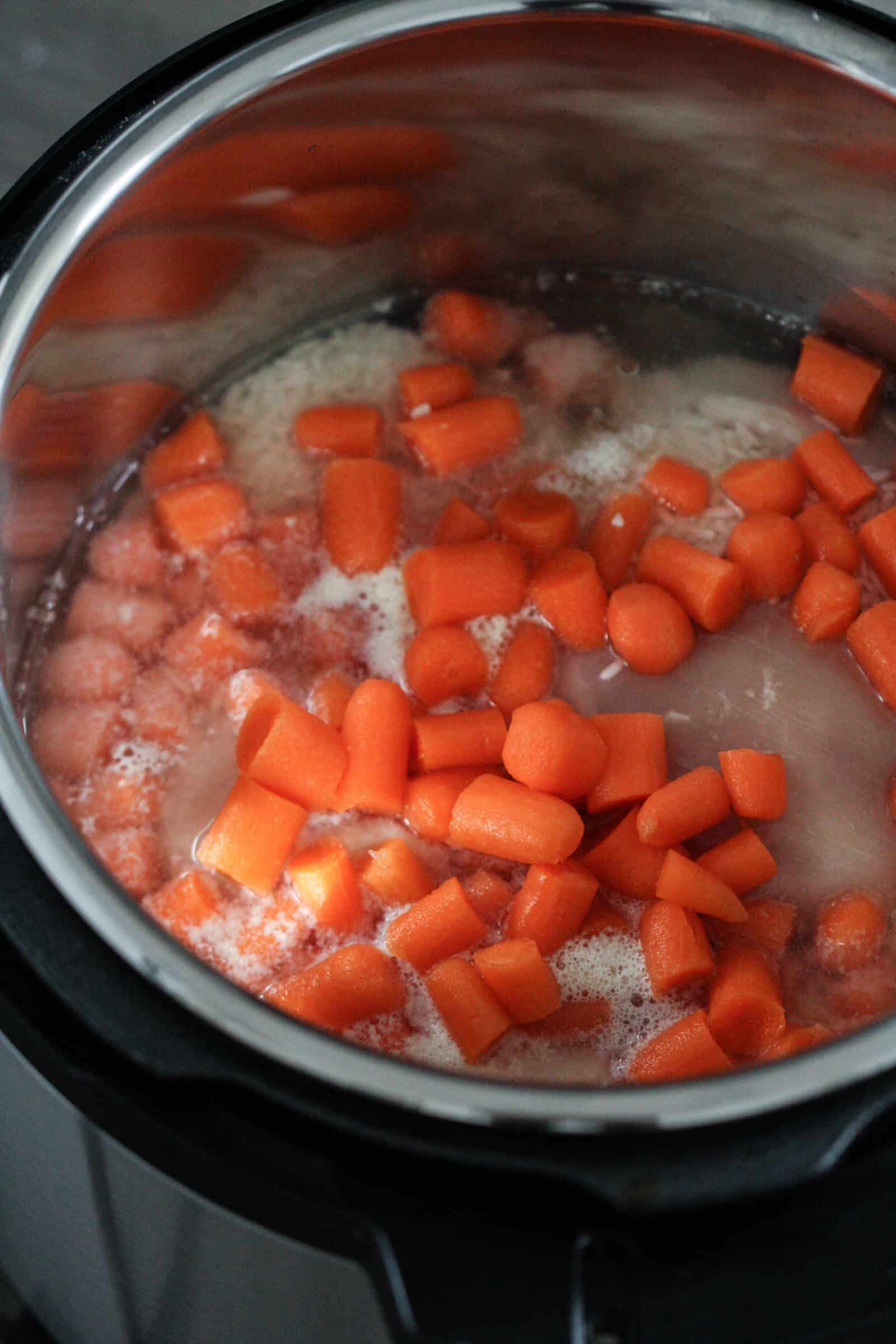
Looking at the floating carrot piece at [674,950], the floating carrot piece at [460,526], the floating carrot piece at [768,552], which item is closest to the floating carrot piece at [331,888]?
the floating carrot piece at [674,950]

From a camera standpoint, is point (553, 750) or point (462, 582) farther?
point (462, 582)

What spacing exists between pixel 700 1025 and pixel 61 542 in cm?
71

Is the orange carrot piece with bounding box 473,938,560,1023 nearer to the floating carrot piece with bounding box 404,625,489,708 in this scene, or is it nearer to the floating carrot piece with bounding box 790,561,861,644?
the floating carrot piece with bounding box 404,625,489,708

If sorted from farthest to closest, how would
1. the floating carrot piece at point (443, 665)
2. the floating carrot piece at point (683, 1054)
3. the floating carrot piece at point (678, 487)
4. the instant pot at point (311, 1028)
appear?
the floating carrot piece at point (678, 487), the floating carrot piece at point (443, 665), the floating carrot piece at point (683, 1054), the instant pot at point (311, 1028)

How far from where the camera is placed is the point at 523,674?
3.67 ft

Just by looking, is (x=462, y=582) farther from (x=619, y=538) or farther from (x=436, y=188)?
(x=436, y=188)

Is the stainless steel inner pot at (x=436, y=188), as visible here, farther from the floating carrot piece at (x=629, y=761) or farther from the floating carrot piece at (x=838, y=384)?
the floating carrot piece at (x=629, y=761)

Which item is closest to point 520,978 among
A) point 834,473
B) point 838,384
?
point 834,473

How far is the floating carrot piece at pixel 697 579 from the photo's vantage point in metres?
1.14

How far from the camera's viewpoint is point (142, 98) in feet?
3.20

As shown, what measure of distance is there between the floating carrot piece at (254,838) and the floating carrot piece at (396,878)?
0.23ft

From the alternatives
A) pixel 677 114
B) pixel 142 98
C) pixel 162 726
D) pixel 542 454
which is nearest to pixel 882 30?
pixel 677 114

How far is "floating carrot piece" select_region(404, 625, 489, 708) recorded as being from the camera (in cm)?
111

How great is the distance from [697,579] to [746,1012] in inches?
15.4
